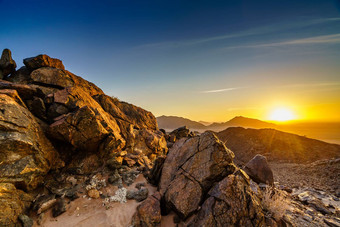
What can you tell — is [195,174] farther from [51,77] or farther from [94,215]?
[51,77]

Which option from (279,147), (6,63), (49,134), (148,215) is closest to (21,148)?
(49,134)

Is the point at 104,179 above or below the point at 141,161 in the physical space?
below

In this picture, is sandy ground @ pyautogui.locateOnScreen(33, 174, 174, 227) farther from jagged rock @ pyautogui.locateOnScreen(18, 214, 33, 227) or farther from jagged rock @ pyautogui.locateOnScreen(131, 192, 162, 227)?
jagged rock @ pyautogui.locateOnScreen(131, 192, 162, 227)

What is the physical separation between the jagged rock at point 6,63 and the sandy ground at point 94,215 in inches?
461

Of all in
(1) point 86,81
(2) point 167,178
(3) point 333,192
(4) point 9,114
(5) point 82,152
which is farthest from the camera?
(1) point 86,81

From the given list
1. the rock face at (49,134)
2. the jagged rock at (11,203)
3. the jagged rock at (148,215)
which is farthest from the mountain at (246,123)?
the jagged rock at (11,203)

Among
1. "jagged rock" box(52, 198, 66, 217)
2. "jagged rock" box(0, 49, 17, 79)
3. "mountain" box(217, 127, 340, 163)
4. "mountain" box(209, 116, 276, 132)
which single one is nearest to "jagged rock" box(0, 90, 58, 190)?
"jagged rock" box(52, 198, 66, 217)

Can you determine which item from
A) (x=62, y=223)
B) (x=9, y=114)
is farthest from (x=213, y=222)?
(x=9, y=114)

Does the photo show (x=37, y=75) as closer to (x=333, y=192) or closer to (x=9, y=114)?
(x=9, y=114)

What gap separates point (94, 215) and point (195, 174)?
5030 millimetres

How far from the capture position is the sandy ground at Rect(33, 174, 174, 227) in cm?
629

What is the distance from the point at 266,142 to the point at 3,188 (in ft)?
130

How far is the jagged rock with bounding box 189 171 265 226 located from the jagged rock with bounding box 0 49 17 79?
54.7 ft

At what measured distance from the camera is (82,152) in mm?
9570
